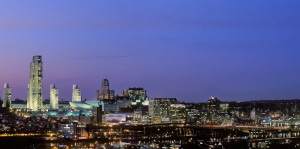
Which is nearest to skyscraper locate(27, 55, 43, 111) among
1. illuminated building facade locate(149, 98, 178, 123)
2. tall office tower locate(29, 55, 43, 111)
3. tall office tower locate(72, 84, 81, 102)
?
tall office tower locate(29, 55, 43, 111)

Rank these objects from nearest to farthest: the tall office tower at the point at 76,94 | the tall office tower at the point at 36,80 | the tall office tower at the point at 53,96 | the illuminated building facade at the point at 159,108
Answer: the illuminated building facade at the point at 159,108 < the tall office tower at the point at 36,80 < the tall office tower at the point at 53,96 < the tall office tower at the point at 76,94

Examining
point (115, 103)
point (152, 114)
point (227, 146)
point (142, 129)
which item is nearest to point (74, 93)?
point (115, 103)

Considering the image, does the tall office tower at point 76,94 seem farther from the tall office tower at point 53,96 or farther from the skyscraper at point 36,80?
the skyscraper at point 36,80

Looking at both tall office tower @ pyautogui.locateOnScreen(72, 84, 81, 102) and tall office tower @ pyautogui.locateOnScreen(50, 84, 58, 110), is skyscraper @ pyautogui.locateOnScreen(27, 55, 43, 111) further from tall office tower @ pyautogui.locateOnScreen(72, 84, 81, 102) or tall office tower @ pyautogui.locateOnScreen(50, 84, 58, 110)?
tall office tower @ pyautogui.locateOnScreen(72, 84, 81, 102)

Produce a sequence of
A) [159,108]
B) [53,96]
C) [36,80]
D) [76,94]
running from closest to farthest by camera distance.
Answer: [159,108]
[36,80]
[53,96]
[76,94]

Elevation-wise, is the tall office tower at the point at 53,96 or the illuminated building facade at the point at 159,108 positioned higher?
the tall office tower at the point at 53,96

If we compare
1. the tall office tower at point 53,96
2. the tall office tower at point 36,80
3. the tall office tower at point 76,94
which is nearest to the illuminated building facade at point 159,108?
the tall office tower at point 36,80

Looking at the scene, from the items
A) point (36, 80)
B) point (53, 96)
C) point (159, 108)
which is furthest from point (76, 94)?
point (159, 108)

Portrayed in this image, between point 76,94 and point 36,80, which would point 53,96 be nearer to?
point 76,94

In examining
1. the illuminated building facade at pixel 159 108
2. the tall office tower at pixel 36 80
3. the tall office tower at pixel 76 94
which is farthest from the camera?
the tall office tower at pixel 76 94

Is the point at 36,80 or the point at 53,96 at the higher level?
the point at 36,80

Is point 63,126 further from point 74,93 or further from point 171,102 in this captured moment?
point 74,93

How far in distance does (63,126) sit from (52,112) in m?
41.4

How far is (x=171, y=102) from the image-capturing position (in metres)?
126
